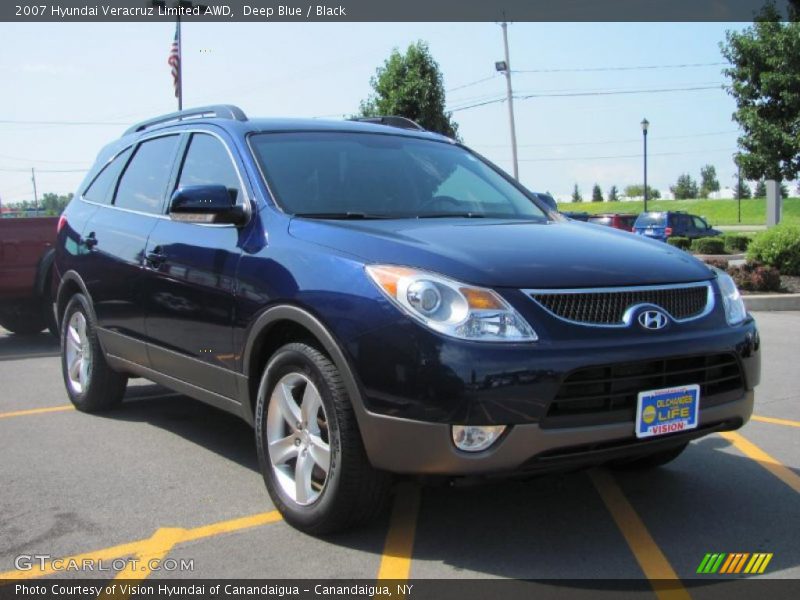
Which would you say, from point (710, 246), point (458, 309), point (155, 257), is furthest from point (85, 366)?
point (710, 246)

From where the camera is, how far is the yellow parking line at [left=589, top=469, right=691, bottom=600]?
10.3 feet

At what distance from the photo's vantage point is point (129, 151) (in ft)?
19.1

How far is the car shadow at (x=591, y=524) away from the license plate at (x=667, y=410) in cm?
55

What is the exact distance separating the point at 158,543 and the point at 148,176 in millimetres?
2643

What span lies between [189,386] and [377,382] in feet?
5.79

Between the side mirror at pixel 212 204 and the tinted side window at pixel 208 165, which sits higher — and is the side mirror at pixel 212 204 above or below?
below

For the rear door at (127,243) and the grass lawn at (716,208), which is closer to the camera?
the rear door at (127,243)

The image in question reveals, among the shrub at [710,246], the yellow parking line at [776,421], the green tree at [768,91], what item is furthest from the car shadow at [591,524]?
the shrub at [710,246]

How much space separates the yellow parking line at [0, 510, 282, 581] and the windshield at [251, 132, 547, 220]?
58.0 inches

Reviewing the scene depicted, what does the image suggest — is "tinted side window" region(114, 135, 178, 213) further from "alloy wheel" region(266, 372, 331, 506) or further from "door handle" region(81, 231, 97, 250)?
"alloy wheel" region(266, 372, 331, 506)

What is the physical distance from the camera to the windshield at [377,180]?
4.18m

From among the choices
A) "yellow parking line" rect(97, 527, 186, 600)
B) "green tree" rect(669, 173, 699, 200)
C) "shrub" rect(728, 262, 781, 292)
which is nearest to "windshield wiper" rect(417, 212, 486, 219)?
"yellow parking line" rect(97, 527, 186, 600)

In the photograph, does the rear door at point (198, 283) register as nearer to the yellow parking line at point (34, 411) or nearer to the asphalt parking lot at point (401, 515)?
the asphalt parking lot at point (401, 515)
